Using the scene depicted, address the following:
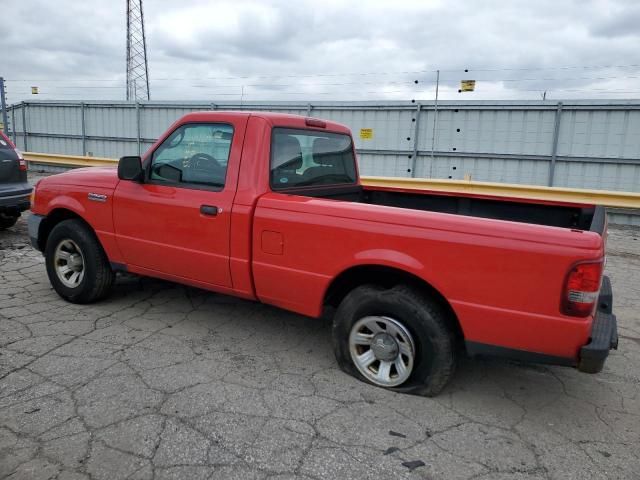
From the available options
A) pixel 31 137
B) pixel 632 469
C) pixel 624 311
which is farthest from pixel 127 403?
pixel 31 137

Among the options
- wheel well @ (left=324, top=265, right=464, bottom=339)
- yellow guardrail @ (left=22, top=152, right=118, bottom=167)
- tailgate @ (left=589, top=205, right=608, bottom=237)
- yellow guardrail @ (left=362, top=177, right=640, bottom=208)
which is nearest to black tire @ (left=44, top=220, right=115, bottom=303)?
wheel well @ (left=324, top=265, right=464, bottom=339)

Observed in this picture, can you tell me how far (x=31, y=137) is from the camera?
19.3 metres

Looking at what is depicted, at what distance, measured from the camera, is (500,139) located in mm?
11734

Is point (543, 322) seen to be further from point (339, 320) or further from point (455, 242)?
point (339, 320)

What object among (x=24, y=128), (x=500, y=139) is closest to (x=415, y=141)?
(x=500, y=139)

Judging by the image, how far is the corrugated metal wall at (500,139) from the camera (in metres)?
10.9

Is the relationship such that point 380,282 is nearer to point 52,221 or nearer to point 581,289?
point 581,289

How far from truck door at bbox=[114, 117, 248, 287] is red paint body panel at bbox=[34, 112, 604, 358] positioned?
12mm

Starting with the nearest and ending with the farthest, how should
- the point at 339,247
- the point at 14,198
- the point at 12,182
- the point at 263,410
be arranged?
the point at 263,410
the point at 339,247
the point at 14,198
the point at 12,182

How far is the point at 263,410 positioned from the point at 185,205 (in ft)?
5.47

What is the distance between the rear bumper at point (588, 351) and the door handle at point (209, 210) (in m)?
1.95

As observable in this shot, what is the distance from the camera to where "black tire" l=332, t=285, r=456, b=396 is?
298 cm

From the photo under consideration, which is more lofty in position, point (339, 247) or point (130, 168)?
point (130, 168)

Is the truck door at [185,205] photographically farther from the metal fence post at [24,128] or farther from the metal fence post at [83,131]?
the metal fence post at [24,128]
